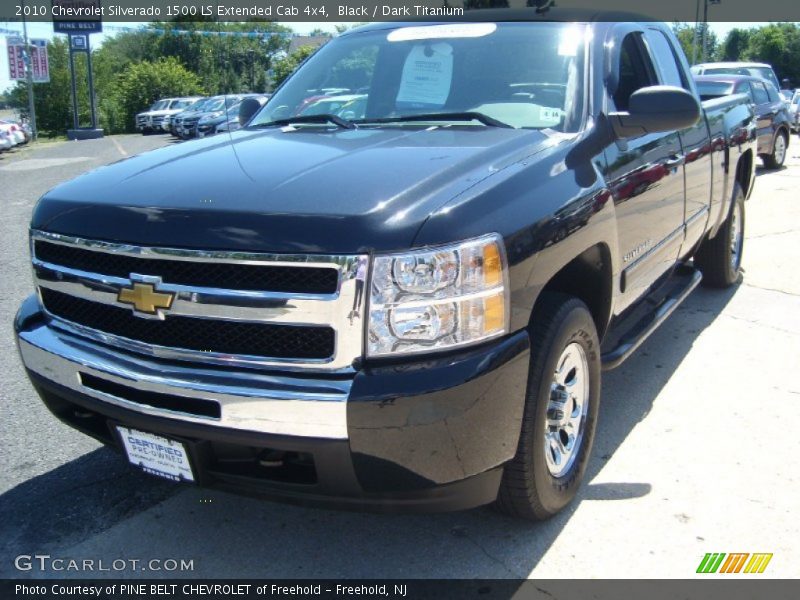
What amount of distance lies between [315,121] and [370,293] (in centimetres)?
171

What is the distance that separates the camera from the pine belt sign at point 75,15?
118 ft

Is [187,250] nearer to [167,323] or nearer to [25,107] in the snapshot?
[167,323]

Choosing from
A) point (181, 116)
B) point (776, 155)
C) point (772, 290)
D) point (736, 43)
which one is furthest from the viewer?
point (736, 43)

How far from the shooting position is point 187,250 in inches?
95.8

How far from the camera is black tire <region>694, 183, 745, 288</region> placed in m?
5.98

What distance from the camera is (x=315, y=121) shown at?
3752mm

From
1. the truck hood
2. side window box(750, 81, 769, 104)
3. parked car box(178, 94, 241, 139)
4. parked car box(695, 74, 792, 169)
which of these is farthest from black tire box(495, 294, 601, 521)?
parked car box(178, 94, 241, 139)

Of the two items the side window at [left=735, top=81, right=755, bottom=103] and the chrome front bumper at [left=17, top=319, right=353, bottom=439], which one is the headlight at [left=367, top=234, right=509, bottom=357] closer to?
the chrome front bumper at [left=17, top=319, right=353, bottom=439]

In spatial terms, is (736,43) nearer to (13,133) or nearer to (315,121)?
(13,133)

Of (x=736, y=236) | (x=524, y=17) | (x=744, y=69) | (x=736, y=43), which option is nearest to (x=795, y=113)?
(x=744, y=69)

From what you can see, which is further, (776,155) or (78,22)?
(78,22)

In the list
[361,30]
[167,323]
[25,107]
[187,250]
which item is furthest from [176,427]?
[25,107]

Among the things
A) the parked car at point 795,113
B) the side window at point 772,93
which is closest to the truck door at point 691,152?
the side window at point 772,93

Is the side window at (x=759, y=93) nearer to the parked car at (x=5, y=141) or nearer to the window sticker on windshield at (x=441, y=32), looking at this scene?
the window sticker on windshield at (x=441, y=32)
